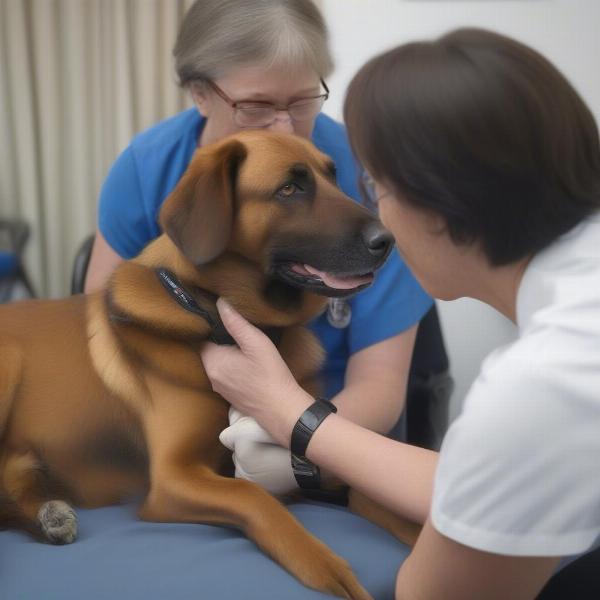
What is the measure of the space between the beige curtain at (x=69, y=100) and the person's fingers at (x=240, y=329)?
190 cm

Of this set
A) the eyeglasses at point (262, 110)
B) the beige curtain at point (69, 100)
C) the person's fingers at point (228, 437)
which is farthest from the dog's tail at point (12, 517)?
the beige curtain at point (69, 100)

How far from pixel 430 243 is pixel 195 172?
47cm

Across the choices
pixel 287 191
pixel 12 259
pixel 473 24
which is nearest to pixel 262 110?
pixel 287 191

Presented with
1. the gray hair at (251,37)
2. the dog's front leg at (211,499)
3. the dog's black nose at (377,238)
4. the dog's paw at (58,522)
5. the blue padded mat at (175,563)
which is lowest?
the dog's paw at (58,522)

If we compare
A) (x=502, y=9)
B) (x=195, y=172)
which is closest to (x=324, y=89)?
(x=195, y=172)

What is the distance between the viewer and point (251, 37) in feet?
4.66

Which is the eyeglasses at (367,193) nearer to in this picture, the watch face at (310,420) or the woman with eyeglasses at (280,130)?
the woman with eyeglasses at (280,130)

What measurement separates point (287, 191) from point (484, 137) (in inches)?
20.6

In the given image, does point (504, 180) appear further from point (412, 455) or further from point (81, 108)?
point (81, 108)

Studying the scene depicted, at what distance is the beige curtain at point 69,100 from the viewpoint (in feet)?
9.54

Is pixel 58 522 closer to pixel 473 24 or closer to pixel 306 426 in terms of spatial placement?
pixel 306 426

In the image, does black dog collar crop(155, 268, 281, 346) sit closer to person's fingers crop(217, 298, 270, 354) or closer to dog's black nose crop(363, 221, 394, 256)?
person's fingers crop(217, 298, 270, 354)

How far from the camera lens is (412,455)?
3.43ft

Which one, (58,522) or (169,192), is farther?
(169,192)
